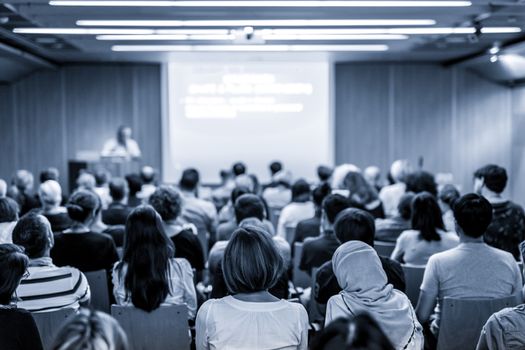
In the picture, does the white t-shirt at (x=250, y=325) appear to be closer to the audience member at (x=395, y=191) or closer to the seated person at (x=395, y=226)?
the seated person at (x=395, y=226)

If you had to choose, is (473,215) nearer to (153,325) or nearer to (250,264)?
(250,264)

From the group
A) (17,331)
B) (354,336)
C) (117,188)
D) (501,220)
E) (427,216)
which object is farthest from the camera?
(117,188)

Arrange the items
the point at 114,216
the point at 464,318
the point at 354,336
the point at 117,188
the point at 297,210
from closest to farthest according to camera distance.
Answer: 1. the point at 354,336
2. the point at 464,318
3. the point at 114,216
4. the point at 117,188
5. the point at 297,210

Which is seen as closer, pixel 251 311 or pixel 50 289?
pixel 251 311

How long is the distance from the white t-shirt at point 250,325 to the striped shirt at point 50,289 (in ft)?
3.53

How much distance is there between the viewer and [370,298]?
275 cm

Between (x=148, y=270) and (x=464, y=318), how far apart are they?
1733 mm

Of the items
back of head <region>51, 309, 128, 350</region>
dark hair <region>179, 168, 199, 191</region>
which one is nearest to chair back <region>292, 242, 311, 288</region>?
dark hair <region>179, 168, 199, 191</region>

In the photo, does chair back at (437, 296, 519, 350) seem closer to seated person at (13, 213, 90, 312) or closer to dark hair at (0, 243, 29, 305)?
seated person at (13, 213, 90, 312)

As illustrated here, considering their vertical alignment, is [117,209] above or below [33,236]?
below

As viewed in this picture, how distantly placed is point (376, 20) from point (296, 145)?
446 cm

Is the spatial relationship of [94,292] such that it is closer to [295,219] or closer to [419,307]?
[419,307]

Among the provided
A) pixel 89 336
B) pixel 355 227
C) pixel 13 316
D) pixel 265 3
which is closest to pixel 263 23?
pixel 265 3

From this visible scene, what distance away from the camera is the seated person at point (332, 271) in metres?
3.65
